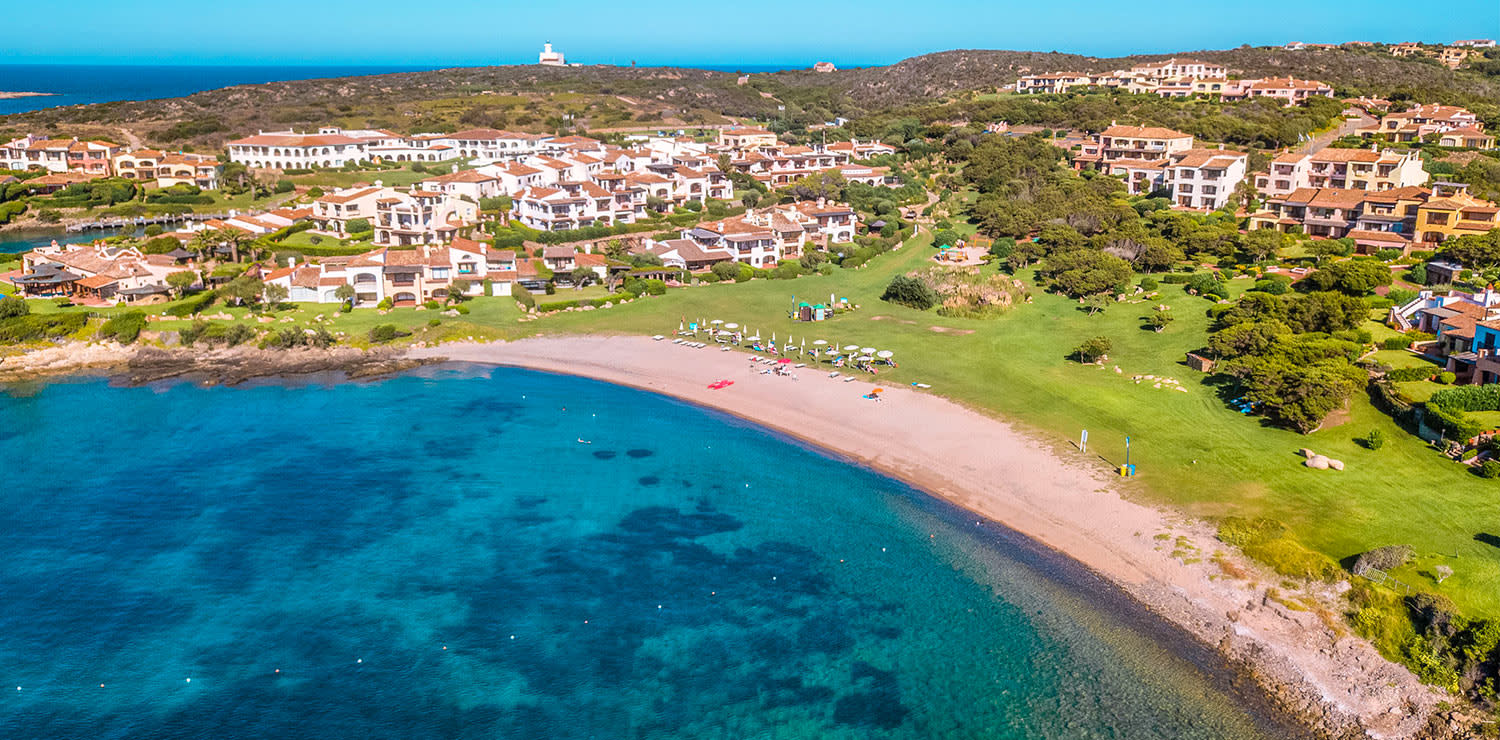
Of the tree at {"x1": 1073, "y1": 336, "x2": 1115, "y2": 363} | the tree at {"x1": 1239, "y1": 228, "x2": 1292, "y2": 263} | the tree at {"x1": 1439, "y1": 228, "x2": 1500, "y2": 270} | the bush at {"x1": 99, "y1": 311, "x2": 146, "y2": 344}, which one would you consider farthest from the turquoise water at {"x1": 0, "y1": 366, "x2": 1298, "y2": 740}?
the tree at {"x1": 1439, "y1": 228, "x2": 1500, "y2": 270}

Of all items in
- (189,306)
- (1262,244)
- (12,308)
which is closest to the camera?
(12,308)

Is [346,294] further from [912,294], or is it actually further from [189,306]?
[912,294]

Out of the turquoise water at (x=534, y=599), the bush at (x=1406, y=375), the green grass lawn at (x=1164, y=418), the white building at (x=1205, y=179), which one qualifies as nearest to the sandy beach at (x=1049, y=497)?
the turquoise water at (x=534, y=599)

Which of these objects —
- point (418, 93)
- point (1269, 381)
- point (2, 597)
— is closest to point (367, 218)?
point (2, 597)

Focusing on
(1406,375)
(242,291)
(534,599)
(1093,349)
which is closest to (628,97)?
(242,291)

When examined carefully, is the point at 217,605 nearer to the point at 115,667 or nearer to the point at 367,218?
the point at 115,667
